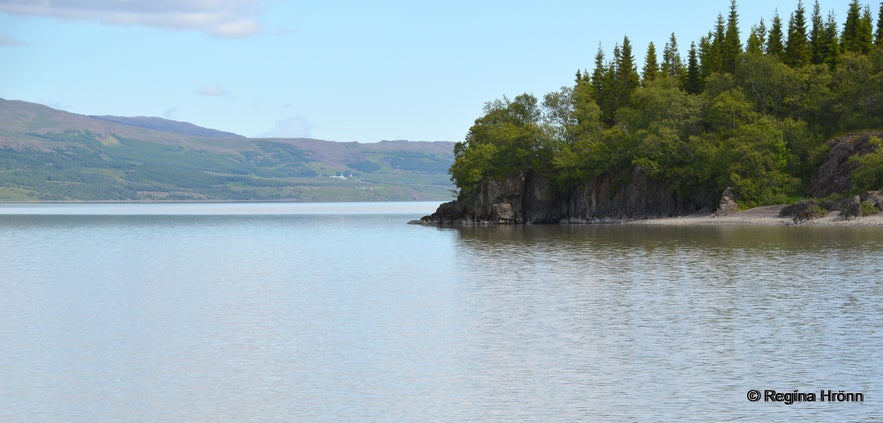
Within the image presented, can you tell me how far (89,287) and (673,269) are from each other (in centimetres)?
3925

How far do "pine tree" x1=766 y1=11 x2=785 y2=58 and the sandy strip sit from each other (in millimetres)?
44768

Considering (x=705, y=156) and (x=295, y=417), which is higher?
(x=705, y=156)

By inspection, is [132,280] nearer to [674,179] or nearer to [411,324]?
[411,324]

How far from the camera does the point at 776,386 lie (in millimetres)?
28594

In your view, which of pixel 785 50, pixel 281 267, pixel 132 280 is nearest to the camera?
pixel 132 280

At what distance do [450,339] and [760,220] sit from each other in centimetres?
9700

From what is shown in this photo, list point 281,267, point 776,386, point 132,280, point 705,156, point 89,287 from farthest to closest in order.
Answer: point 705,156
point 281,267
point 132,280
point 89,287
point 776,386

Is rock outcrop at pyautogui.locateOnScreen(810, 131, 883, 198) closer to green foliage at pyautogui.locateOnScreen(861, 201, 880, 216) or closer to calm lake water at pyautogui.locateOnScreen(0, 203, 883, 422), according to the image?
green foliage at pyautogui.locateOnScreen(861, 201, 880, 216)

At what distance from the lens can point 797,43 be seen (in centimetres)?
16600

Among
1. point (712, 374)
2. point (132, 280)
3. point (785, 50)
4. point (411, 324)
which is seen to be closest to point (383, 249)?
point (132, 280)

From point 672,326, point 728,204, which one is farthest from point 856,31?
point 672,326

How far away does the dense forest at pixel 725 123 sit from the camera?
135m

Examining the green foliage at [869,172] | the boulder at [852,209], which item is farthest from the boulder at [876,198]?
the green foliage at [869,172]

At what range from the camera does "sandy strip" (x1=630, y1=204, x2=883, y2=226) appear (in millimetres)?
115625
